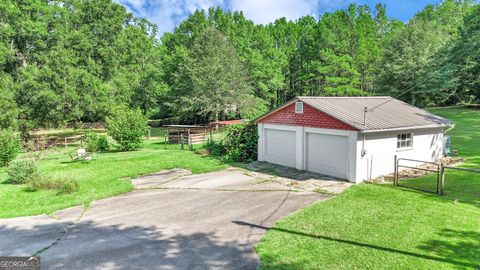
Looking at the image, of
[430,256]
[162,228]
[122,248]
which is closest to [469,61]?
[430,256]

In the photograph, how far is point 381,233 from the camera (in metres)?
7.20

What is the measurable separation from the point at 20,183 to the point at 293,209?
11810 mm

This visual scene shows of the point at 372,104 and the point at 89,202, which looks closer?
the point at 89,202

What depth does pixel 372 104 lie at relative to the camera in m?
16.1

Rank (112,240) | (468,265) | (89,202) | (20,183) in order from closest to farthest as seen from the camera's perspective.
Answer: (468,265) < (112,240) < (89,202) < (20,183)

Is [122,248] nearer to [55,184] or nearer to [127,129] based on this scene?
[55,184]

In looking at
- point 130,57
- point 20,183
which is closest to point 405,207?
point 20,183

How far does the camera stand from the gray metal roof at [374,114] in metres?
12.4

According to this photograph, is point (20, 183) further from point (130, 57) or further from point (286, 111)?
point (130, 57)

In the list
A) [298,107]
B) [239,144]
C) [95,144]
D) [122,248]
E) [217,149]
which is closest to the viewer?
[122,248]

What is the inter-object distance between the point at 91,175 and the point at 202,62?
74.5 ft

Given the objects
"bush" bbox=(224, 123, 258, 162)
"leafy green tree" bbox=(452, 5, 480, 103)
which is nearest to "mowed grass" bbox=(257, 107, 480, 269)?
"bush" bbox=(224, 123, 258, 162)

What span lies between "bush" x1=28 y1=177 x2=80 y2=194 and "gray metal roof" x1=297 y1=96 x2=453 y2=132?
1032 cm

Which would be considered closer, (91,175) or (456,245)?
(456,245)
